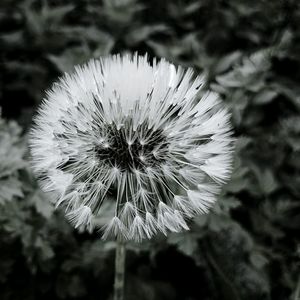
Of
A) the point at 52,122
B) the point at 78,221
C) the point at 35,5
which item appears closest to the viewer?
the point at 78,221

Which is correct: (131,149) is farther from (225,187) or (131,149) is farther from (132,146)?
(225,187)

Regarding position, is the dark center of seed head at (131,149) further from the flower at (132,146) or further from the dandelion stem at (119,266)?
the dandelion stem at (119,266)

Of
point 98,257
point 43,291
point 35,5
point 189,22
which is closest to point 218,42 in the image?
point 189,22

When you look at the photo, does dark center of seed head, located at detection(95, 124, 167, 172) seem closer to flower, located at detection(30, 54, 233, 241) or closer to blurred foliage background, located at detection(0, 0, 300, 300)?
flower, located at detection(30, 54, 233, 241)

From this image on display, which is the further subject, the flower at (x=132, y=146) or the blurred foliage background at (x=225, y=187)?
the blurred foliage background at (x=225, y=187)

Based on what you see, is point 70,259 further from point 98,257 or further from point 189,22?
point 189,22

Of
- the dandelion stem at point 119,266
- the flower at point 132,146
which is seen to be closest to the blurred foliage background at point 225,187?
the dandelion stem at point 119,266
